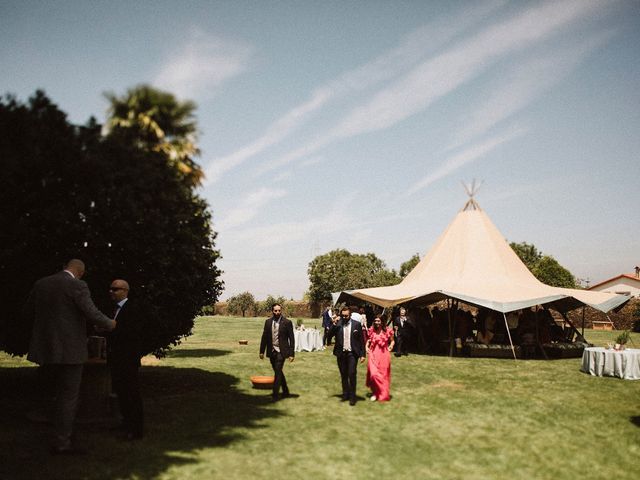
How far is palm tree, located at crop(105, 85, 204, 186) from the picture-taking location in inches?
275

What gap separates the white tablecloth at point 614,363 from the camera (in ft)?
44.1

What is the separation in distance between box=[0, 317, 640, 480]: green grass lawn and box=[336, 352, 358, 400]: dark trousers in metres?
0.28

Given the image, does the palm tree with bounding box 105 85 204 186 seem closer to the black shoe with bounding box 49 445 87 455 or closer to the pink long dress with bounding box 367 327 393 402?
the black shoe with bounding box 49 445 87 455

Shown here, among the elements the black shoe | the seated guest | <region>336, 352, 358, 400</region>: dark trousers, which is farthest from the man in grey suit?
the seated guest

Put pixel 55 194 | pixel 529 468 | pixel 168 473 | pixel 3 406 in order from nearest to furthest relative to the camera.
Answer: pixel 168 473
pixel 529 468
pixel 55 194
pixel 3 406

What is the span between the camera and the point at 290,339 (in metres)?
9.72

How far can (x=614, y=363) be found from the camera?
13.7 m

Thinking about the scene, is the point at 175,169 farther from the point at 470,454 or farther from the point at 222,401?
the point at 470,454

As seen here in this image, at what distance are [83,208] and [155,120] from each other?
1.70 metres

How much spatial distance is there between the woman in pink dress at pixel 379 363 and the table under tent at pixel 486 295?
8.21m

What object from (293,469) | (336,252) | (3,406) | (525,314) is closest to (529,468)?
(293,469)

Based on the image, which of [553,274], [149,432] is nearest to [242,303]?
[553,274]

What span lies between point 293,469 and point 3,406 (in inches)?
239

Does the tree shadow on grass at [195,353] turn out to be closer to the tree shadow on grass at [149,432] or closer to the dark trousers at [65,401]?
the tree shadow on grass at [149,432]
